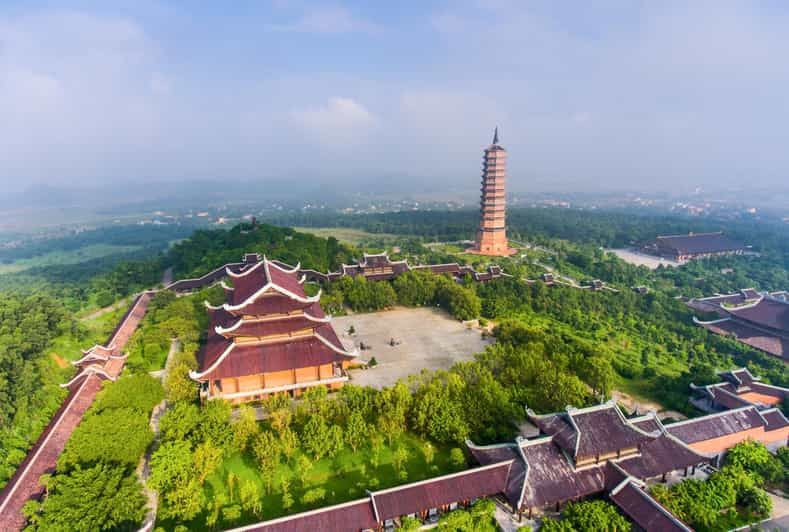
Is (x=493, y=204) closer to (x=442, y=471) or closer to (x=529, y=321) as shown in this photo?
(x=529, y=321)

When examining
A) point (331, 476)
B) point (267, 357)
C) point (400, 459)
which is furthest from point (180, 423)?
point (400, 459)

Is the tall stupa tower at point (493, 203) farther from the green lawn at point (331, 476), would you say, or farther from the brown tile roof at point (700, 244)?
the green lawn at point (331, 476)

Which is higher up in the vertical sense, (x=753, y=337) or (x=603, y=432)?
(x=603, y=432)

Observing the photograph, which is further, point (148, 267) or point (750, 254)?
point (750, 254)

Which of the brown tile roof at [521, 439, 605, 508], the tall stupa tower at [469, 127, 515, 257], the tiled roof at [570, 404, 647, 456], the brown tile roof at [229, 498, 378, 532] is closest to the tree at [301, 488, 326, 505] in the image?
the brown tile roof at [229, 498, 378, 532]

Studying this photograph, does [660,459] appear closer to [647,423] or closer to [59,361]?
[647,423]

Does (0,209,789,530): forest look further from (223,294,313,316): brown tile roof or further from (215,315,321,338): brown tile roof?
(223,294,313,316): brown tile roof

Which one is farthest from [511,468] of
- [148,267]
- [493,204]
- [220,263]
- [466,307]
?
[493,204]
